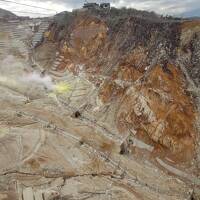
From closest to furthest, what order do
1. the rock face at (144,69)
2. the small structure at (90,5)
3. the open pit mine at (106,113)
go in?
the open pit mine at (106,113), the rock face at (144,69), the small structure at (90,5)

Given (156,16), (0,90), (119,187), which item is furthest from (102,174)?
(156,16)

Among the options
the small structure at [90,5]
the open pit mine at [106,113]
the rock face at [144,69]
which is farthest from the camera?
the small structure at [90,5]

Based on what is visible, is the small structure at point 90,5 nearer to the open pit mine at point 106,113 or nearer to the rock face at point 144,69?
the open pit mine at point 106,113

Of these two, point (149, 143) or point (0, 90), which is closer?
point (149, 143)

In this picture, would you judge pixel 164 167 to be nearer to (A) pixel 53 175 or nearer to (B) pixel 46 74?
(A) pixel 53 175

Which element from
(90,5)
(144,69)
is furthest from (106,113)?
(90,5)

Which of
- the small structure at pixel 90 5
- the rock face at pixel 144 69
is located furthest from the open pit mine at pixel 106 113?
the small structure at pixel 90 5
